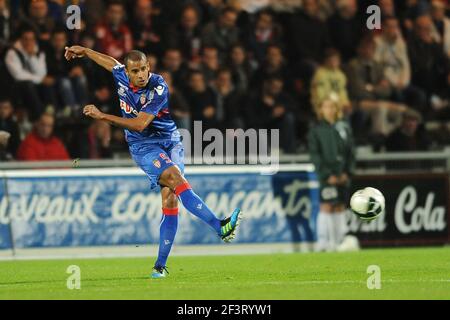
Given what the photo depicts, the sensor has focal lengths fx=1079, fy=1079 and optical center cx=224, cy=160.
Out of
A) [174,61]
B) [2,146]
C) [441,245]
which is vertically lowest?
[441,245]

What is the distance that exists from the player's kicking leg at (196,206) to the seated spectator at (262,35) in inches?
310

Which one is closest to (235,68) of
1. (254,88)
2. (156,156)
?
(254,88)

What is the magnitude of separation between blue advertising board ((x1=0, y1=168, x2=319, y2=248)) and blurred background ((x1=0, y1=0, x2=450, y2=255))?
1.2 inches

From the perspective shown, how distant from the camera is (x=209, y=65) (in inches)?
718

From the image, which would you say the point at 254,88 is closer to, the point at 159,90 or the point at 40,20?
the point at 40,20

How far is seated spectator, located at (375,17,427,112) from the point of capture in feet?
63.2

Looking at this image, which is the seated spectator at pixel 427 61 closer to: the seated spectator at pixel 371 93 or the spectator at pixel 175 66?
the seated spectator at pixel 371 93

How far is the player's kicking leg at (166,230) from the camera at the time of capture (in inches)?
447

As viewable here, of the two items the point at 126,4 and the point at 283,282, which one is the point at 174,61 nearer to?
the point at 126,4

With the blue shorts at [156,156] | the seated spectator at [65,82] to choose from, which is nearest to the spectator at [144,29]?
the seated spectator at [65,82]

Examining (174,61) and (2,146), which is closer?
(2,146)

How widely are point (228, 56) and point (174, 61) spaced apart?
3.83 ft

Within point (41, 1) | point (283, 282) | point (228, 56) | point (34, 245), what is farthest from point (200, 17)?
point (283, 282)

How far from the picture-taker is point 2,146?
54.1ft
